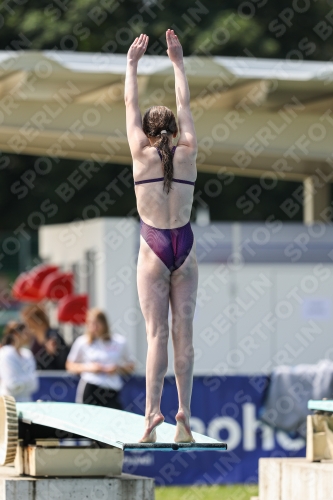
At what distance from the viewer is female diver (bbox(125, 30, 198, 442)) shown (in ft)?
22.7

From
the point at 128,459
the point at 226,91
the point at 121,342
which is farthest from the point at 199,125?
the point at 128,459

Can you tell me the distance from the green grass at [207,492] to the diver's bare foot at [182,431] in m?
6.51

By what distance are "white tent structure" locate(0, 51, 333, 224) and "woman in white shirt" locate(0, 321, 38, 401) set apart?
139 inches

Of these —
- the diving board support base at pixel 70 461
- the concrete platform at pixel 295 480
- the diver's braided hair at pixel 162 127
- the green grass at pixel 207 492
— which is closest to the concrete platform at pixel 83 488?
the diving board support base at pixel 70 461

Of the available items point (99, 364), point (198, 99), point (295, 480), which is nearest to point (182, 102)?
point (295, 480)

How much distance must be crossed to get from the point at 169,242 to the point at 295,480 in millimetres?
2734

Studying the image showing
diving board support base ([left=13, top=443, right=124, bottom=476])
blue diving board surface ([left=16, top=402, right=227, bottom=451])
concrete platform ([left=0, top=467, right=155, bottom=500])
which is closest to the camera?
blue diving board surface ([left=16, top=402, right=227, bottom=451])

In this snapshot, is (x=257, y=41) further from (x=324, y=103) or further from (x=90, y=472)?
(x=90, y=472)

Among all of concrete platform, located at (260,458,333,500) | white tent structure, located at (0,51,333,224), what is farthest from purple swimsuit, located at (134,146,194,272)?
white tent structure, located at (0,51,333,224)

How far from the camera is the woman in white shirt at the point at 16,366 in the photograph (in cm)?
1313

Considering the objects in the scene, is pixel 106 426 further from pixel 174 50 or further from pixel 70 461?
pixel 174 50

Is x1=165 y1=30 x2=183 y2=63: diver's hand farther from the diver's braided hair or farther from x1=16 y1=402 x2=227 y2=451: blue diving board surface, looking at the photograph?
x1=16 y1=402 x2=227 y2=451: blue diving board surface

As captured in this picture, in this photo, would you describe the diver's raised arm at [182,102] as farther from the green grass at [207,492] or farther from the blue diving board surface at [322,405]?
the green grass at [207,492]

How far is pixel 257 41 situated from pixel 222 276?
38.5ft
